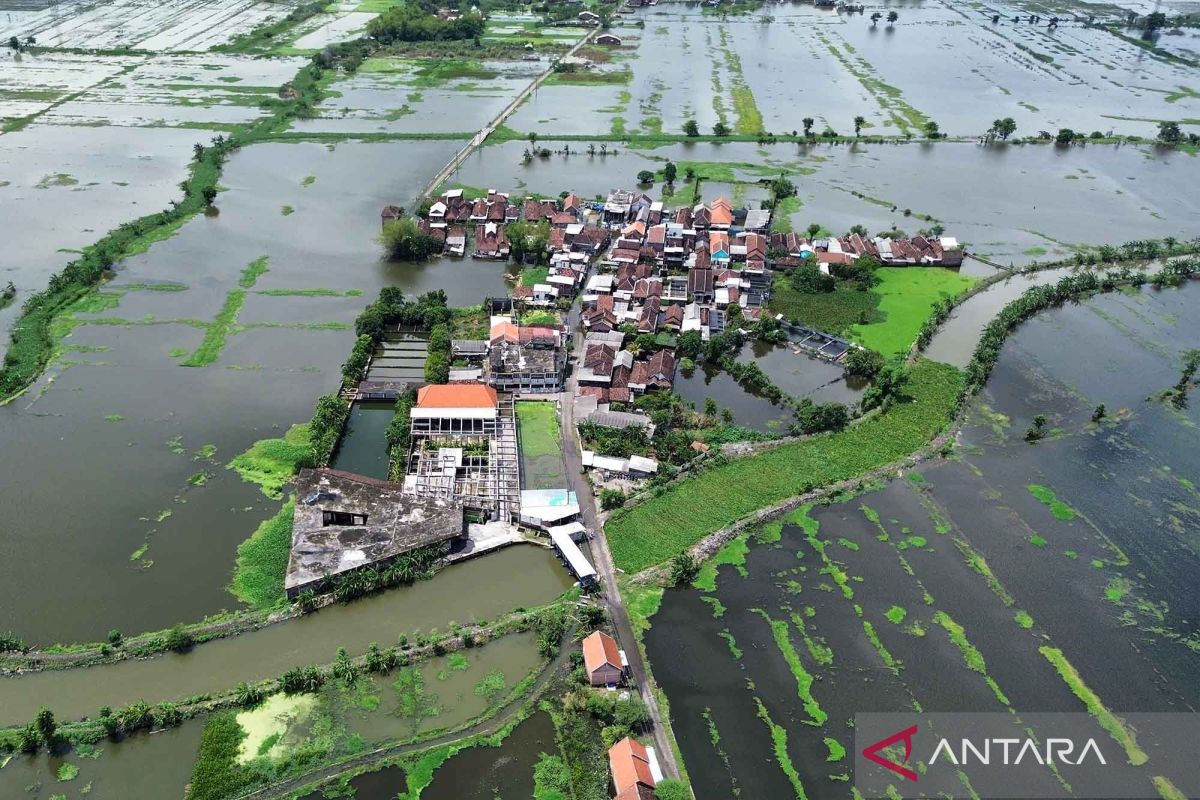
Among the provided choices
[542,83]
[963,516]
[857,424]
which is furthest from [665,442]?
[542,83]

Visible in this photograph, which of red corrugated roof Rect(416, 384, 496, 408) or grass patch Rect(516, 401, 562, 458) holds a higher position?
red corrugated roof Rect(416, 384, 496, 408)

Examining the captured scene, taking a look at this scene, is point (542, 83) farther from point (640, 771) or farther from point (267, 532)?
point (640, 771)

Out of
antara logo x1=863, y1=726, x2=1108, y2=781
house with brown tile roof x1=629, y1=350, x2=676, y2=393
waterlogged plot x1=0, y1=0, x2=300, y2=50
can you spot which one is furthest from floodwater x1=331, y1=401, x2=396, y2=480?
waterlogged plot x1=0, y1=0, x2=300, y2=50

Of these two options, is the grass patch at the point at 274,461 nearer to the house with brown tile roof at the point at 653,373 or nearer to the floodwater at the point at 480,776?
the floodwater at the point at 480,776

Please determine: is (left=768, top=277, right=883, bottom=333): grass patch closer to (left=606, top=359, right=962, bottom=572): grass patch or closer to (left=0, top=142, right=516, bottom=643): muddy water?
(left=606, top=359, right=962, bottom=572): grass patch

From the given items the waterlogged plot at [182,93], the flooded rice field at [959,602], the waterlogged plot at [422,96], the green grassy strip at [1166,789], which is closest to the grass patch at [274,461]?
the flooded rice field at [959,602]
